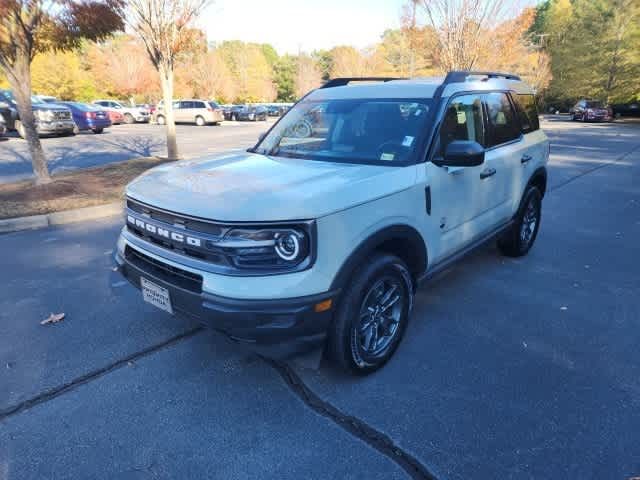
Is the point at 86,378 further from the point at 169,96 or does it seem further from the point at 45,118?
the point at 45,118

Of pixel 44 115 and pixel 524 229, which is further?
pixel 44 115

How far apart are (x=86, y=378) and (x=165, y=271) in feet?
3.19

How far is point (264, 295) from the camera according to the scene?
2178 mm

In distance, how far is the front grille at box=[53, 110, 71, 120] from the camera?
58.7 ft

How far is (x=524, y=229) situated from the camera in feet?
16.2

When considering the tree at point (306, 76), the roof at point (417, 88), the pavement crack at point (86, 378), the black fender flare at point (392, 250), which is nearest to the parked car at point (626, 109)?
the tree at point (306, 76)

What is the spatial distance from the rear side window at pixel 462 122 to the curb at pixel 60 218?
5736 mm

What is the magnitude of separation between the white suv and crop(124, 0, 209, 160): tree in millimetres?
8116

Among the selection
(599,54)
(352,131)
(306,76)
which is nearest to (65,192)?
(352,131)

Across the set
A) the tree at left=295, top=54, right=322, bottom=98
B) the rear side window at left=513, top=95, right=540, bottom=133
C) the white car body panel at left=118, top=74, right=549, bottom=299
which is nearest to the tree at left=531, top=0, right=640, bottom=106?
the tree at left=295, top=54, right=322, bottom=98

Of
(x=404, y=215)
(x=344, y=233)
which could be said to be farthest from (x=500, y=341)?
(x=344, y=233)

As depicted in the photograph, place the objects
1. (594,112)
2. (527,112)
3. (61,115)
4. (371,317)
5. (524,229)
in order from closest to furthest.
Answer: (371,317)
(527,112)
(524,229)
(61,115)
(594,112)

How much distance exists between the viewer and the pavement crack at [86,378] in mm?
2561

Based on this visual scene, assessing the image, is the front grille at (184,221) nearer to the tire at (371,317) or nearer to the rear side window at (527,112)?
the tire at (371,317)
